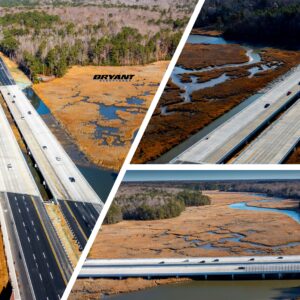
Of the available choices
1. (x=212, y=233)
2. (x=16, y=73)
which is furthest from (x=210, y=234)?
(x=16, y=73)

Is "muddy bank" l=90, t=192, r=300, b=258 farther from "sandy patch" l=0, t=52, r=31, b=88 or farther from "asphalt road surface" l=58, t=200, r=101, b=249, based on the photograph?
"sandy patch" l=0, t=52, r=31, b=88

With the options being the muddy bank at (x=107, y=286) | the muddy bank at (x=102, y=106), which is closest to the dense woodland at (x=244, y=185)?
the muddy bank at (x=107, y=286)

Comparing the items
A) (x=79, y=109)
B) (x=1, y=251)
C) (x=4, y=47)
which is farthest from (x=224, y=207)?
(x=4, y=47)

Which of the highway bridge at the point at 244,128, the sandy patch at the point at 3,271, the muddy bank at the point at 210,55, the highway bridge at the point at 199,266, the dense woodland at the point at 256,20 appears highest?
the dense woodland at the point at 256,20

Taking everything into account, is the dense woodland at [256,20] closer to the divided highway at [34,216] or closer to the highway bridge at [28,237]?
the divided highway at [34,216]

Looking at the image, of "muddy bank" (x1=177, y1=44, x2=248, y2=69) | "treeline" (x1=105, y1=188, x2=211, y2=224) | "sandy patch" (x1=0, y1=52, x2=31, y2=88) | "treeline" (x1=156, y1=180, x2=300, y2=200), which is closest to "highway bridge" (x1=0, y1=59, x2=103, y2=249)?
"sandy patch" (x1=0, y1=52, x2=31, y2=88)

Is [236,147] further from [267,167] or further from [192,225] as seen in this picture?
[192,225]
